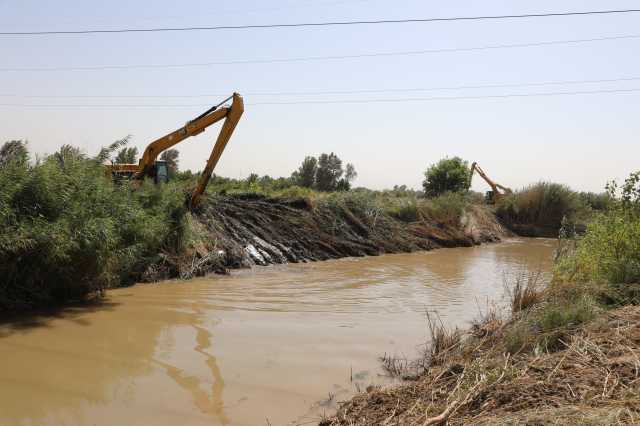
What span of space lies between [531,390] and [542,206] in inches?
1105

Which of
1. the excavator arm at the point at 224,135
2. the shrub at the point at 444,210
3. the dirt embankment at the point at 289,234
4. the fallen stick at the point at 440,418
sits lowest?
the fallen stick at the point at 440,418

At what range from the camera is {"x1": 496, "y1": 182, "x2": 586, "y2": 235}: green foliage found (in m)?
29.4

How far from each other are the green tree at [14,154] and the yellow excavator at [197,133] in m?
5.36

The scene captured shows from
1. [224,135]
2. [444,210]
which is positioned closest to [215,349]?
[224,135]

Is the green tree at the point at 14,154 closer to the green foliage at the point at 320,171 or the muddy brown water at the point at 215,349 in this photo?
the muddy brown water at the point at 215,349

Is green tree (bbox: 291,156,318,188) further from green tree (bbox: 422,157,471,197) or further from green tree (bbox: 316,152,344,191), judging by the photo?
green tree (bbox: 422,157,471,197)

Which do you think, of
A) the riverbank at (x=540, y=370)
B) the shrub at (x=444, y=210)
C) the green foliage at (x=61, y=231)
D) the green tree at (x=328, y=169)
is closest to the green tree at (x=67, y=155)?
the green foliage at (x=61, y=231)

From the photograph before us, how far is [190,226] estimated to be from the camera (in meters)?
14.2

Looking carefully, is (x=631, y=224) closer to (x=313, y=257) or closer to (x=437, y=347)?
(x=437, y=347)

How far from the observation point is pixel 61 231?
8.38m

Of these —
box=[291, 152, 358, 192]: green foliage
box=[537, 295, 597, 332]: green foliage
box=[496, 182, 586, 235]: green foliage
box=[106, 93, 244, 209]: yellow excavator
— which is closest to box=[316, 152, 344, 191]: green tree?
box=[291, 152, 358, 192]: green foliage

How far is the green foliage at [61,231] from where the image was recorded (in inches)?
322

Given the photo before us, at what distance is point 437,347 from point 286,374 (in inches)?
78.8

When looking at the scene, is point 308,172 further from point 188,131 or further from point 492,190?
point 188,131
